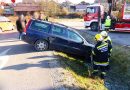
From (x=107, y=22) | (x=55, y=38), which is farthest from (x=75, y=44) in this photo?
(x=107, y=22)

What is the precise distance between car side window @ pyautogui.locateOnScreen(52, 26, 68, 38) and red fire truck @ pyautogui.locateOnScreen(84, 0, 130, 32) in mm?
13303

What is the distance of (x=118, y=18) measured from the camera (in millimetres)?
29359

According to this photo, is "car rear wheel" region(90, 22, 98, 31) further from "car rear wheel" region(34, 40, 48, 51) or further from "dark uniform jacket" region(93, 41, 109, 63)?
"dark uniform jacket" region(93, 41, 109, 63)

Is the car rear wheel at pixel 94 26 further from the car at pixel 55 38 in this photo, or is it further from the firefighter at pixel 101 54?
the firefighter at pixel 101 54

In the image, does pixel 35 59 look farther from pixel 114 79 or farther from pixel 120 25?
pixel 120 25

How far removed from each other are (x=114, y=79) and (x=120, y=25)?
15.2 meters

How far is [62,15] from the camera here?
2758 inches

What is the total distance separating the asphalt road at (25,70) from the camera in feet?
30.5

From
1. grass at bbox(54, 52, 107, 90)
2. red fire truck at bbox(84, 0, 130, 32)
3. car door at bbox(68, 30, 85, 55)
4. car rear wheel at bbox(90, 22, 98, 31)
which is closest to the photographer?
grass at bbox(54, 52, 107, 90)

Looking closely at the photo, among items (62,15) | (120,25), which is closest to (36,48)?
(120,25)

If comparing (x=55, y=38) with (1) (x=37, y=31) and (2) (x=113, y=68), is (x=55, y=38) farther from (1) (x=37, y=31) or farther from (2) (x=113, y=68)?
(2) (x=113, y=68)

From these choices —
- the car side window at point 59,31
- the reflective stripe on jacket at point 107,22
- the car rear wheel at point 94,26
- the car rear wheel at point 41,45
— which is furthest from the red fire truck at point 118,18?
the car rear wheel at point 41,45

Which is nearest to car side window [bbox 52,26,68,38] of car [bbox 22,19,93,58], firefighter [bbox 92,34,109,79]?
car [bbox 22,19,93,58]

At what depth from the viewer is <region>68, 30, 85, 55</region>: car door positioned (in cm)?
1530
